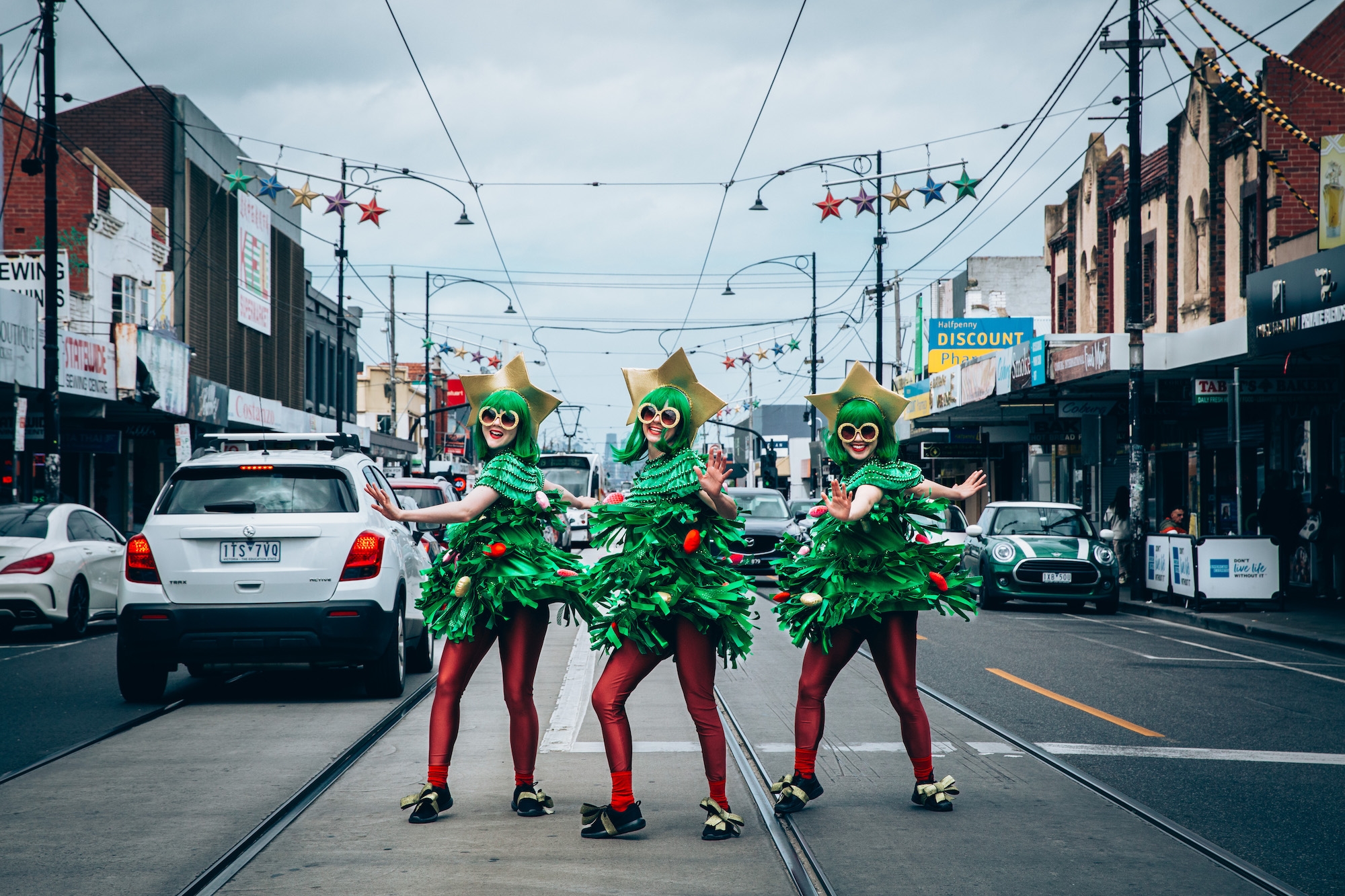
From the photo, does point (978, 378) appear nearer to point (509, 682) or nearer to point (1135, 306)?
point (1135, 306)

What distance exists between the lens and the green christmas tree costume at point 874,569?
233 inches

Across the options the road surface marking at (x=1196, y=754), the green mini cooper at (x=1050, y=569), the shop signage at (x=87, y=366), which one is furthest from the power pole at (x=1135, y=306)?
the shop signage at (x=87, y=366)

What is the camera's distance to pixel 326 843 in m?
5.38

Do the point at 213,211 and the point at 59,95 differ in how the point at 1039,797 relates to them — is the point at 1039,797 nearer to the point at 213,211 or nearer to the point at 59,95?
the point at 59,95

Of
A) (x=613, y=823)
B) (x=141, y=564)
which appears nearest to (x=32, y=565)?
(x=141, y=564)

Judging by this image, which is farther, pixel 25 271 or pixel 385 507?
pixel 25 271

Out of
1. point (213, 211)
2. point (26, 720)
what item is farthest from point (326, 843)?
point (213, 211)

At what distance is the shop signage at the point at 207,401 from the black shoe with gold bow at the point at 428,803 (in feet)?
77.8

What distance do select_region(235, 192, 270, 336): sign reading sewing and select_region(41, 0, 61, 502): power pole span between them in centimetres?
1883

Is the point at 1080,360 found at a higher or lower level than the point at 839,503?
higher

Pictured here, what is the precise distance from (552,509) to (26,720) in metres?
4.63

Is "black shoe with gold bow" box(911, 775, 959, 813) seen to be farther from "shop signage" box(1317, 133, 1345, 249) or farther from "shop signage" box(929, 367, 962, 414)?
"shop signage" box(929, 367, 962, 414)

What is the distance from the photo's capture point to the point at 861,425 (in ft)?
19.9

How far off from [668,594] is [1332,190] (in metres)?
13.4
